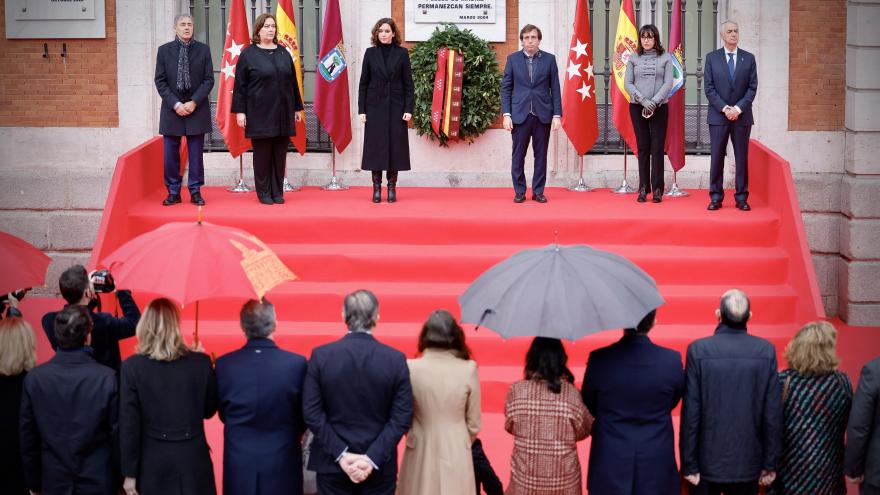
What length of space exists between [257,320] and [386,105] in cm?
682

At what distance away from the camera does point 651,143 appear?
13.9 m

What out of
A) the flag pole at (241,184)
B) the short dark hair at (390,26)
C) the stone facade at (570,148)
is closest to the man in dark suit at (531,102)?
the short dark hair at (390,26)

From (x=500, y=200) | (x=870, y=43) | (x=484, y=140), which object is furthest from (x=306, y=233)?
(x=870, y=43)

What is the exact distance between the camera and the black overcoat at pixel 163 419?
7.10 m

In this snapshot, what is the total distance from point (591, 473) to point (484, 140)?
8609 millimetres

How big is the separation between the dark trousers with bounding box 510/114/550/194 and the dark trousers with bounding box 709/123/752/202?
69.0 inches

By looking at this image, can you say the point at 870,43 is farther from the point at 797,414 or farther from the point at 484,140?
the point at 797,414

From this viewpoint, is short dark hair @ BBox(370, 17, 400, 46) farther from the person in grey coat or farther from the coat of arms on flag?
the person in grey coat

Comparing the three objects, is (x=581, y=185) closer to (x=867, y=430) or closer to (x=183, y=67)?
(x=183, y=67)

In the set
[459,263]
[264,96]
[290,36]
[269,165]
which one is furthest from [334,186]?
[459,263]

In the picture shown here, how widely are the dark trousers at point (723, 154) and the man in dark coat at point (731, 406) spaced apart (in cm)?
611

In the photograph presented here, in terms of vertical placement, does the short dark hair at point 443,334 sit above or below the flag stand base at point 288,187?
below

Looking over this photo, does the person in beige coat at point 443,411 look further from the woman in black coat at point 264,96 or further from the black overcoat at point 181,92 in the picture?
the black overcoat at point 181,92

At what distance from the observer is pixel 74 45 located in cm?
1529
